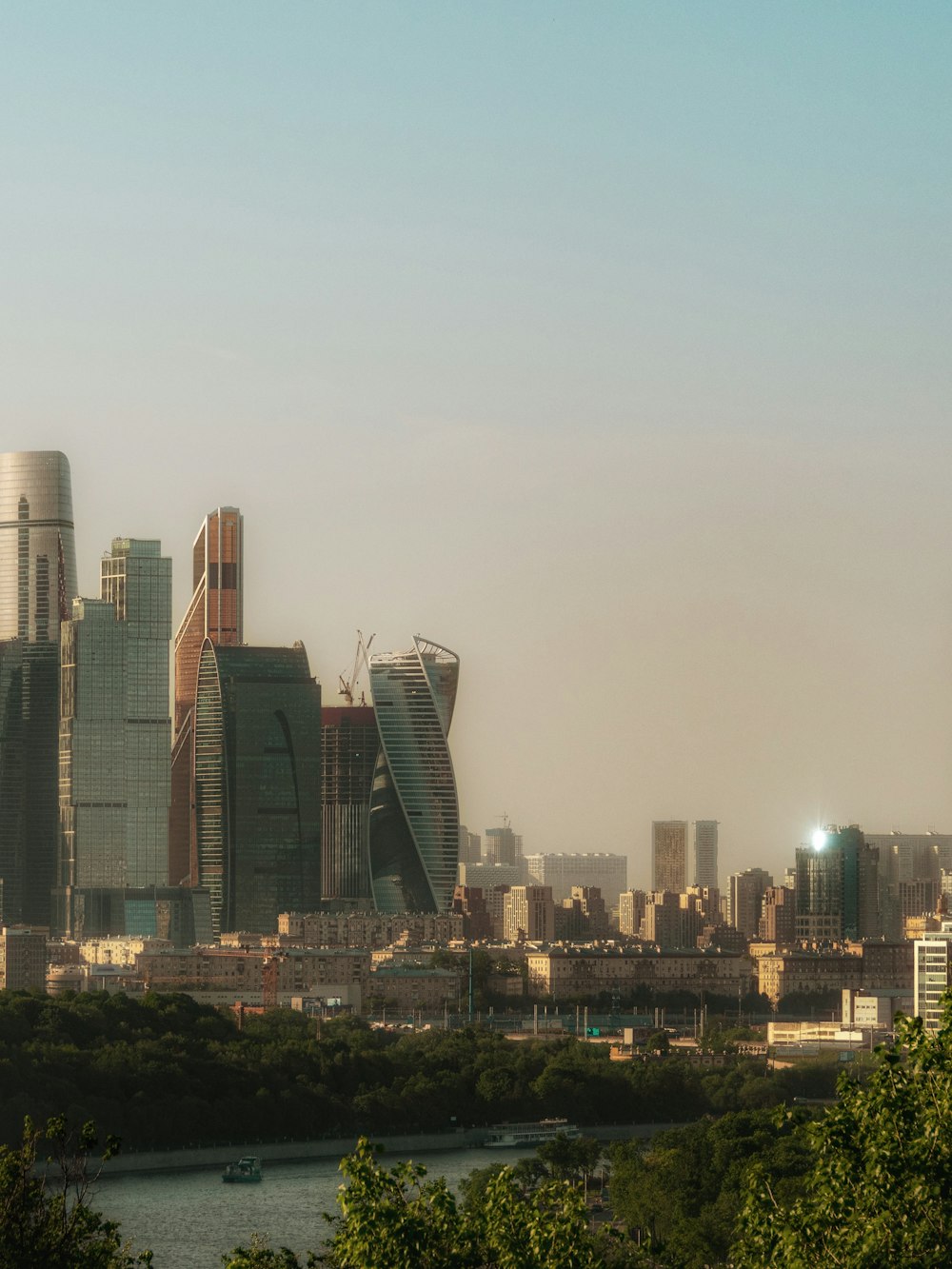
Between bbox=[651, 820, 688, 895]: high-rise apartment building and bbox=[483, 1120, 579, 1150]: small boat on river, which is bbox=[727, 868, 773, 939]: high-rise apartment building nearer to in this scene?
bbox=[651, 820, 688, 895]: high-rise apartment building

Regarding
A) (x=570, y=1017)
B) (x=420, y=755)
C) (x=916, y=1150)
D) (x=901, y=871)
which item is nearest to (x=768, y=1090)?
(x=570, y=1017)

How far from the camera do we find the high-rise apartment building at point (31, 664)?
11256 cm

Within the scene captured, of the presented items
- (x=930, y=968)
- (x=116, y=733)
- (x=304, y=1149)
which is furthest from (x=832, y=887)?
(x=304, y=1149)

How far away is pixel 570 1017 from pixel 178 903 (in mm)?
27960

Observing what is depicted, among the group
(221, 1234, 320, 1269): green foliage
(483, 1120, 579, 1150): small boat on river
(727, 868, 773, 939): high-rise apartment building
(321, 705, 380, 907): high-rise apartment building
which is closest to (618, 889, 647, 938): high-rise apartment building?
(727, 868, 773, 939): high-rise apartment building

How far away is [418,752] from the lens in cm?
11931

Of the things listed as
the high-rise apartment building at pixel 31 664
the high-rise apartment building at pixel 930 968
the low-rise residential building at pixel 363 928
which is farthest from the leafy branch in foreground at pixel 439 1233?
the high-rise apartment building at pixel 31 664

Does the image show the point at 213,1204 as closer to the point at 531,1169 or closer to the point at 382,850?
the point at 531,1169

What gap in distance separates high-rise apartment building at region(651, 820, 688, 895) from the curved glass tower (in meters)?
74.2

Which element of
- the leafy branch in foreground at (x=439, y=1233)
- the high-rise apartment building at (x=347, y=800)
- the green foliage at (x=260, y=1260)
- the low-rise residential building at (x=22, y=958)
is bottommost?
the low-rise residential building at (x=22, y=958)

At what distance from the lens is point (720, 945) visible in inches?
4985

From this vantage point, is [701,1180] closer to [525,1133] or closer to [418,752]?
[525,1133]

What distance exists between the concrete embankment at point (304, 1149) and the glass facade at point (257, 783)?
5883cm

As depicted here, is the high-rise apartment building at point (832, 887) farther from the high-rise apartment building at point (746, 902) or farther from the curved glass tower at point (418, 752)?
the curved glass tower at point (418, 752)
